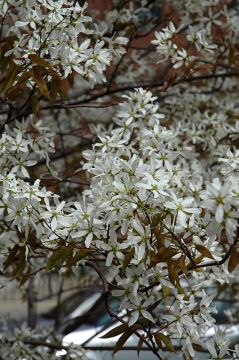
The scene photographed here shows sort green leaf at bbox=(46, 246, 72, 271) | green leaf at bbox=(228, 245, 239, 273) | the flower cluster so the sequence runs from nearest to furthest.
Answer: green leaf at bbox=(228, 245, 239, 273), green leaf at bbox=(46, 246, 72, 271), the flower cluster

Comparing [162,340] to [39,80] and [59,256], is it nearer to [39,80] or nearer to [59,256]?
[59,256]

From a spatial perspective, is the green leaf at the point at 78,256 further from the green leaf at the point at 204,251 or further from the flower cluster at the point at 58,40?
the flower cluster at the point at 58,40

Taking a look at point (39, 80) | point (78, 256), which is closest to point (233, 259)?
point (78, 256)

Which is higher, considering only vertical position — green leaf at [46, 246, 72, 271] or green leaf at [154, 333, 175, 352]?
green leaf at [46, 246, 72, 271]

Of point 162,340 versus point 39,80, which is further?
point 39,80

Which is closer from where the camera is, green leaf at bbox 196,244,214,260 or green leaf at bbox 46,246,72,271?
green leaf at bbox 196,244,214,260

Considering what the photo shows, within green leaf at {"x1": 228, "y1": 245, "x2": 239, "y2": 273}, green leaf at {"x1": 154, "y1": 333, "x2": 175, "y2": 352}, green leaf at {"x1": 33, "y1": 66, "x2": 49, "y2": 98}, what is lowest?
green leaf at {"x1": 154, "y1": 333, "x2": 175, "y2": 352}

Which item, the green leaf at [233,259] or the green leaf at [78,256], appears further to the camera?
the green leaf at [78,256]

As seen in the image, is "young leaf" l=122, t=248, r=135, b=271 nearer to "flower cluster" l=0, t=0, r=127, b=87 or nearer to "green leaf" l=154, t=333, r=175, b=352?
"green leaf" l=154, t=333, r=175, b=352

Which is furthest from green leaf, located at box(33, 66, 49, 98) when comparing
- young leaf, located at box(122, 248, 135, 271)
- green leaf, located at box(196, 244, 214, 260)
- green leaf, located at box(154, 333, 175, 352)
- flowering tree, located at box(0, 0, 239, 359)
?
green leaf, located at box(154, 333, 175, 352)

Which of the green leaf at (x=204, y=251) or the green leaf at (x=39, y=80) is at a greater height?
the green leaf at (x=39, y=80)

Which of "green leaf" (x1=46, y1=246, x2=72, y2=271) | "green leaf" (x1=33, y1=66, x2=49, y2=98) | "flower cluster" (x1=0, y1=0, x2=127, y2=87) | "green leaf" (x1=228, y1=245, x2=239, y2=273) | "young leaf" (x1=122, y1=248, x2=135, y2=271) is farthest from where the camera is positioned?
"flower cluster" (x1=0, y1=0, x2=127, y2=87)

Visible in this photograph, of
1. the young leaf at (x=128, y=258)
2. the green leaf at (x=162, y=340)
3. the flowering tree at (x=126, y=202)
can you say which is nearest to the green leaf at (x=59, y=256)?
the flowering tree at (x=126, y=202)
